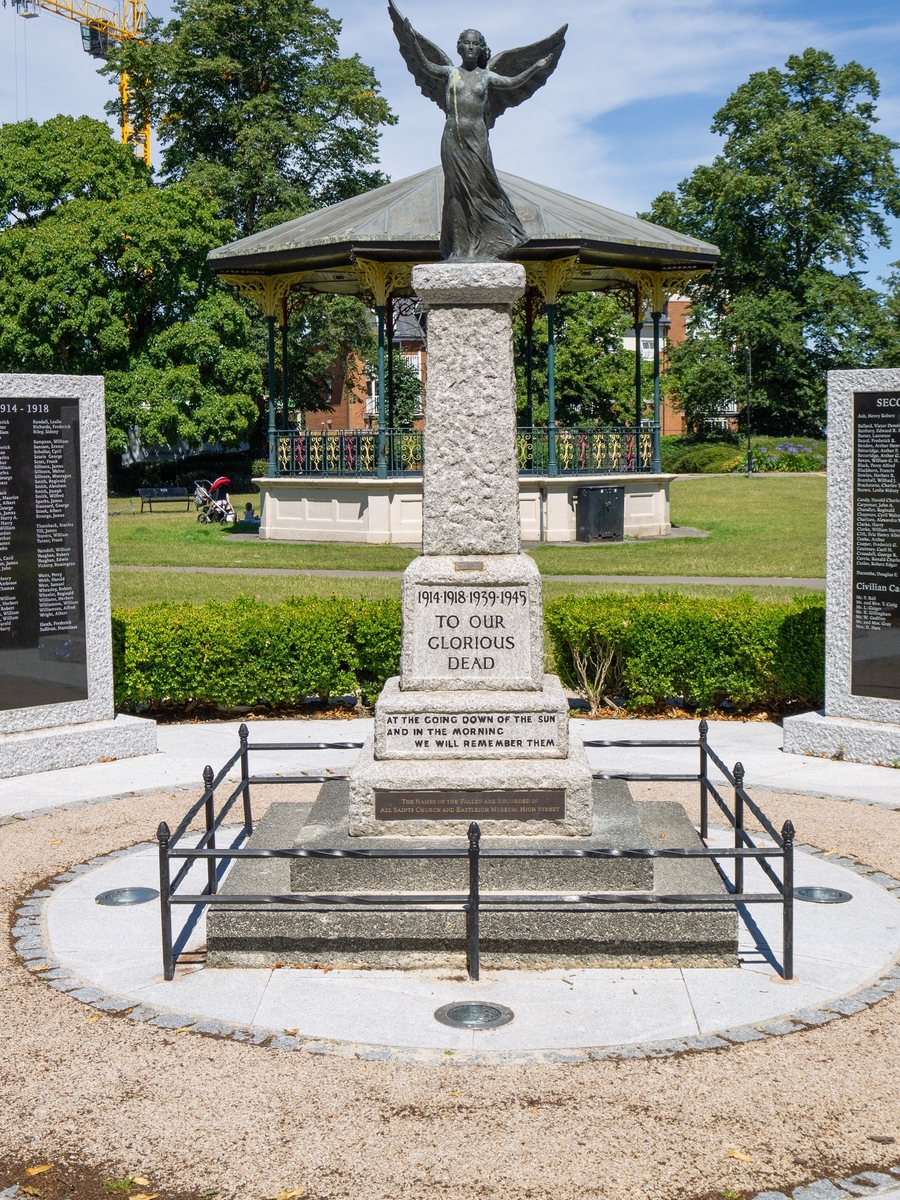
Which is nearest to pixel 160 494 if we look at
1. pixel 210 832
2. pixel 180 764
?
pixel 180 764

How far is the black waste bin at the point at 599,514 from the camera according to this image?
2592cm

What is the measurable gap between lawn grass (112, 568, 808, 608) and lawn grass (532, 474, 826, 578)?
232 cm

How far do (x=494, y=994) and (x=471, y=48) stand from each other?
528 centimetres

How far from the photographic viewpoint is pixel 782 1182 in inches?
177

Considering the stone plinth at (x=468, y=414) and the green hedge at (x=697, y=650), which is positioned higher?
the stone plinth at (x=468, y=414)

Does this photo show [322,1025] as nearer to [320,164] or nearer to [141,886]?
[141,886]

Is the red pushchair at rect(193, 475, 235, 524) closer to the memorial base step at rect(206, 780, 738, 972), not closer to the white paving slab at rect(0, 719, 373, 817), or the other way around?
the white paving slab at rect(0, 719, 373, 817)

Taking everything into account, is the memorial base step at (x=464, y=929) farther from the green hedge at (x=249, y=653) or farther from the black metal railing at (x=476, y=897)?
the green hedge at (x=249, y=653)

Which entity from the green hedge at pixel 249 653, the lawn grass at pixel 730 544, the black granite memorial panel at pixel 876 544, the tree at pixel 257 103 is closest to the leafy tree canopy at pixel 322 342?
the tree at pixel 257 103

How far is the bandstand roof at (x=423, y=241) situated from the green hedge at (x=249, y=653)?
1298 cm

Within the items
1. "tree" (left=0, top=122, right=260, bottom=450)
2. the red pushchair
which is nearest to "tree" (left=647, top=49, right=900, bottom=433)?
"tree" (left=0, top=122, right=260, bottom=450)

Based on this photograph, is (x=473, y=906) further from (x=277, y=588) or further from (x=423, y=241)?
(x=423, y=241)

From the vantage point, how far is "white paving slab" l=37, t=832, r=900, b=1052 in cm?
577

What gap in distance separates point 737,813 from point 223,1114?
3543 mm
